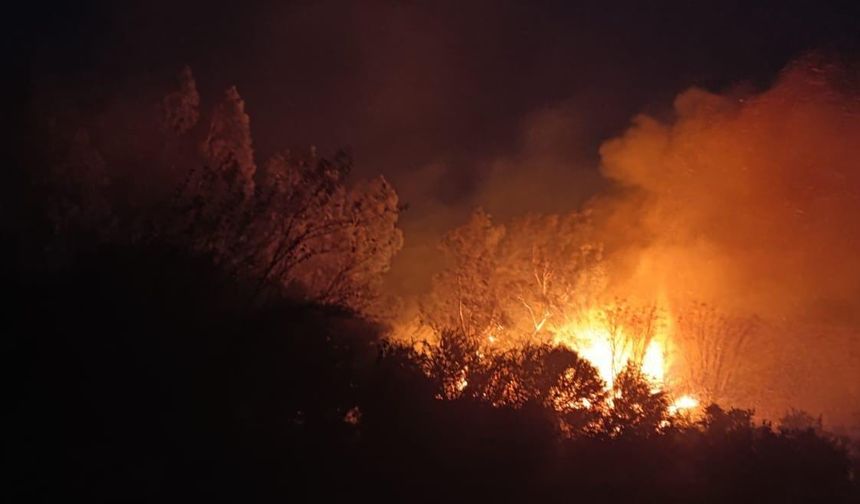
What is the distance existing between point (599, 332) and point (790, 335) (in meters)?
11.2

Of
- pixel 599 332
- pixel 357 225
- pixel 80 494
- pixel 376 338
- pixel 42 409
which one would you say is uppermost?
pixel 599 332

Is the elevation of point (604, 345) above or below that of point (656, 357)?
below

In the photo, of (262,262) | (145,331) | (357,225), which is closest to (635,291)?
(357,225)

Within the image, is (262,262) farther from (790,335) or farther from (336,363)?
(790,335)

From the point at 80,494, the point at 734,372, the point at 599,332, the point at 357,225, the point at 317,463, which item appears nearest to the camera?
the point at 80,494

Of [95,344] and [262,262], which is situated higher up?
[262,262]

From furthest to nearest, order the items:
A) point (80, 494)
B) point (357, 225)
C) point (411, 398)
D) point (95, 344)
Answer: point (357, 225), point (411, 398), point (95, 344), point (80, 494)

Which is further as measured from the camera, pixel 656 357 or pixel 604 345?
A: pixel 656 357

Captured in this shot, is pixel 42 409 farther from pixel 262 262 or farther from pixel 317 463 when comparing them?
pixel 262 262

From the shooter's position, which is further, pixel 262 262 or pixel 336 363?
pixel 262 262

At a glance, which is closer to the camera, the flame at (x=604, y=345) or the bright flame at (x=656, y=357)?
the flame at (x=604, y=345)

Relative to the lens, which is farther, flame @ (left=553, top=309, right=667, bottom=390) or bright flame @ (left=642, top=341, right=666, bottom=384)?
bright flame @ (left=642, top=341, right=666, bottom=384)

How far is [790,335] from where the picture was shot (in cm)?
3438

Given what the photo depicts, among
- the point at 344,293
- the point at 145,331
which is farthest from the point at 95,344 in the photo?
the point at 344,293
